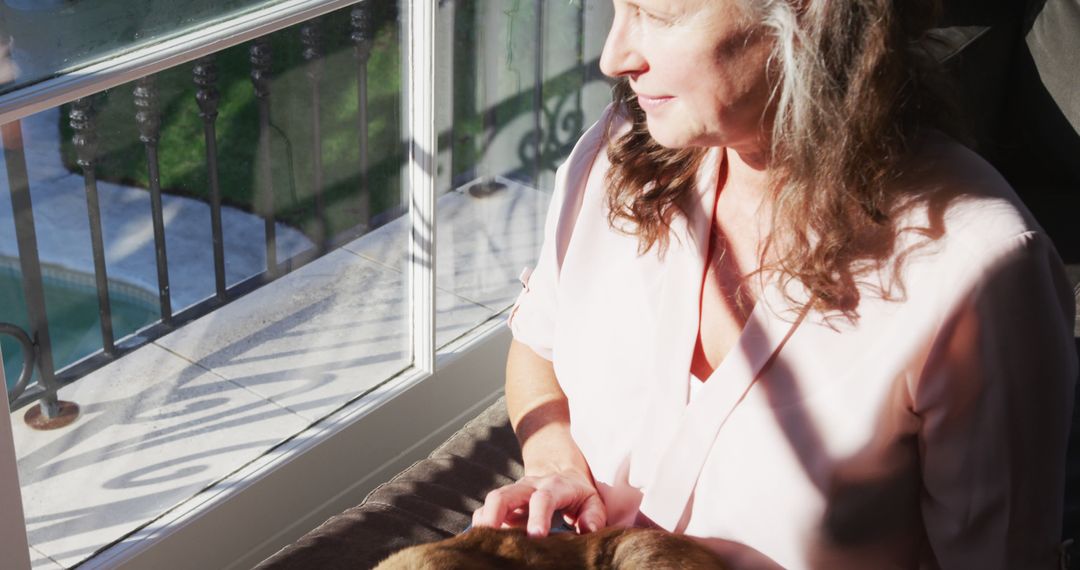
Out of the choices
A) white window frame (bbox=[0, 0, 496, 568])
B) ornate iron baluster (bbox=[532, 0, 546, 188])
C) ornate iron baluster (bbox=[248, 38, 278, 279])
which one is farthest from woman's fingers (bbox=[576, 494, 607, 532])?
ornate iron baluster (bbox=[532, 0, 546, 188])

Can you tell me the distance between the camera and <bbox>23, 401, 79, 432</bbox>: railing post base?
167cm

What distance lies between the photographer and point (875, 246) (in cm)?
110

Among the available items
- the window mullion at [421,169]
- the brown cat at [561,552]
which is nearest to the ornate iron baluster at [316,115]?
the window mullion at [421,169]

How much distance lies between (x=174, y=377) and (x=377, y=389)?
1.36 feet

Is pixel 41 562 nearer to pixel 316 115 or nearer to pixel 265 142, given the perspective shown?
pixel 265 142

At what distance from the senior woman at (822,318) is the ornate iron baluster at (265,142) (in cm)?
81

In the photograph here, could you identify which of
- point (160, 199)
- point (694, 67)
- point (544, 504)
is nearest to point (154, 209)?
point (160, 199)

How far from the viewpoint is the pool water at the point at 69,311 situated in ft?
5.18

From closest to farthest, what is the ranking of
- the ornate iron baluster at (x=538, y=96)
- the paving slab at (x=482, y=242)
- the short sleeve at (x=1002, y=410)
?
the short sleeve at (x=1002, y=410) < the paving slab at (x=482, y=242) < the ornate iron baluster at (x=538, y=96)

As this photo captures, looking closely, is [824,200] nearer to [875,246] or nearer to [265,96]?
[875,246]

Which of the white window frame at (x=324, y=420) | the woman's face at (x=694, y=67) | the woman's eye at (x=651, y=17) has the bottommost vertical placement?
the white window frame at (x=324, y=420)

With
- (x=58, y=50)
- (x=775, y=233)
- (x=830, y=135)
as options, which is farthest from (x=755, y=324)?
(x=58, y=50)

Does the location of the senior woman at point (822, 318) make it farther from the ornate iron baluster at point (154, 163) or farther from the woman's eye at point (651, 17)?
the ornate iron baluster at point (154, 163)

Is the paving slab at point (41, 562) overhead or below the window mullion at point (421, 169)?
below
